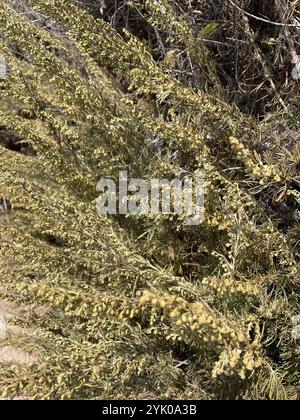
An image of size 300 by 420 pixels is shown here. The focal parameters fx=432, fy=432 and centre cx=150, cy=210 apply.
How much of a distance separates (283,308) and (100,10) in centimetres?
167

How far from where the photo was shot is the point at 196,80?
189 cm

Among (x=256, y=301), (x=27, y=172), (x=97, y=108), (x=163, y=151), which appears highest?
(x=97, y=108)

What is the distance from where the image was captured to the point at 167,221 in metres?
1.67

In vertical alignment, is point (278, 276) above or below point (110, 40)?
below

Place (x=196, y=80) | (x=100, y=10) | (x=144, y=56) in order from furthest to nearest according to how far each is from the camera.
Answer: (x=100, y=10) < (x=196, y=80) < (x=144, y=56)

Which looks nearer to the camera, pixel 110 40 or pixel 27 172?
pixel 110 40

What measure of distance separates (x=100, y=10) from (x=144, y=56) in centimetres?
80

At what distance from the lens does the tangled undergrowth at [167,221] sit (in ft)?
4.21

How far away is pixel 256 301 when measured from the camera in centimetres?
144

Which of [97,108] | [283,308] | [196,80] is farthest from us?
[196,80]

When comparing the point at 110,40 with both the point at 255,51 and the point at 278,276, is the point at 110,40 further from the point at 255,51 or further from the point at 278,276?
the point at 278,276

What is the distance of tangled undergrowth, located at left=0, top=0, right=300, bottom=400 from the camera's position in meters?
1.28
